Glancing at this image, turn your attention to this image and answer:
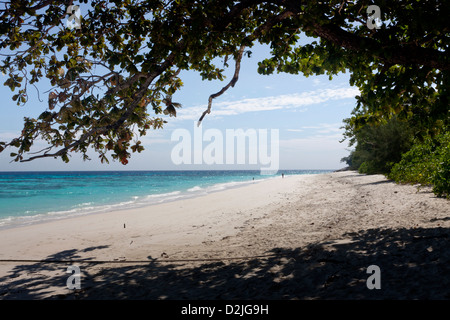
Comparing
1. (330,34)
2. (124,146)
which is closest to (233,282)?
(124,146)

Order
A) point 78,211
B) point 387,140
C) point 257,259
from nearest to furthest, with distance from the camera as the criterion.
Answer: point 257,259
point 78,211
point 387,140

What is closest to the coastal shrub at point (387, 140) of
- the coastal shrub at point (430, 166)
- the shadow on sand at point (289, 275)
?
the coastal shrub at point (430, 166)

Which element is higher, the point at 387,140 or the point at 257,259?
the point at 387,140

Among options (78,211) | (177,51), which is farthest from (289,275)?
(78,211)

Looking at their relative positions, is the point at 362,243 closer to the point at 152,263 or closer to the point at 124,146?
the point at 152,263

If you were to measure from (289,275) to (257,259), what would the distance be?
122 centimetres

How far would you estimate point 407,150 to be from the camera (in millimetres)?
26781

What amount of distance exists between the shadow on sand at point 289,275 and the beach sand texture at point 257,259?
14 millimetres

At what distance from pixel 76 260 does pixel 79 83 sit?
3927 mm

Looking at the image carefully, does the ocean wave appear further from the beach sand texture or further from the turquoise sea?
the beach sand texture

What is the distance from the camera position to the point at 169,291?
4.36 metres

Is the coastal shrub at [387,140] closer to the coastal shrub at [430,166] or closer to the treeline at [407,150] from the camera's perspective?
the treeline at [407,150]

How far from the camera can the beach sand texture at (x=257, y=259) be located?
13.1 feet

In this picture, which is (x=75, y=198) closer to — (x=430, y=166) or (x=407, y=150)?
(x=430, y=166)
